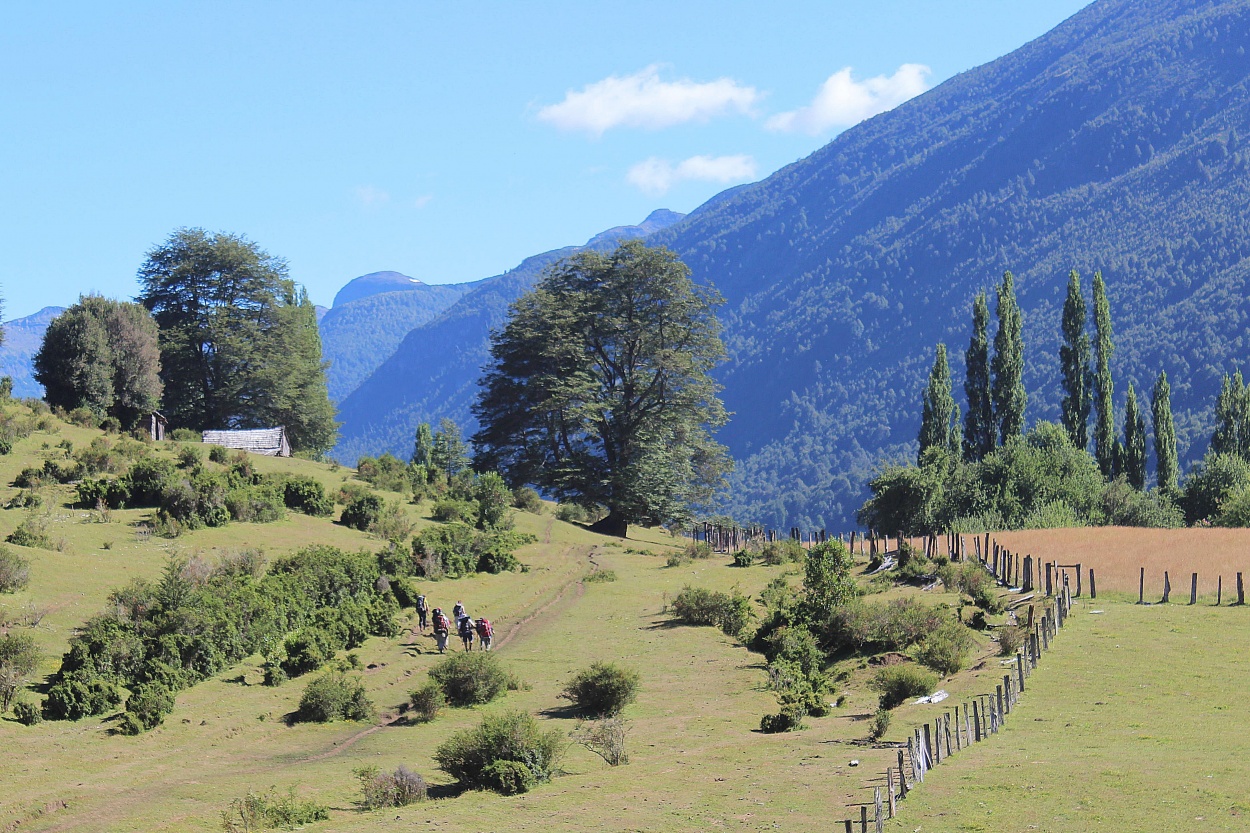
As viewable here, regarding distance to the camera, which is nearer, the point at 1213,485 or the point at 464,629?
the point at 464,629

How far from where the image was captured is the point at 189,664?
26.4 meters

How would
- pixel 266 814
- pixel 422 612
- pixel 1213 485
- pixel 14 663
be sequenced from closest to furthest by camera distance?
pixel 266 814
pixel 14 663
pixel 422 612
pixel 1213 485

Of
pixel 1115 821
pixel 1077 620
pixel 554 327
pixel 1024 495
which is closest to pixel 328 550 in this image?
pixel 1077 620

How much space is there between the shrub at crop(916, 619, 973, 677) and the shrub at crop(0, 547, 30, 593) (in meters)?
22.5

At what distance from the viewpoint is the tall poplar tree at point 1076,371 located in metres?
78.8

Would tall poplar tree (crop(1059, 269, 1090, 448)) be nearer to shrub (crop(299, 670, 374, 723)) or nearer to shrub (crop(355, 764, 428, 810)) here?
shrub (crop(299, 670, 374, 723))

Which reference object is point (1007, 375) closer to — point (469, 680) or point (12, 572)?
point (469, 680)

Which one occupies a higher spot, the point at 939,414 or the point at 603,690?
the point at 939,414

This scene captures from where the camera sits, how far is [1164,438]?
83062 millimetres

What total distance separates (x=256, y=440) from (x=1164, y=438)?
6326cm

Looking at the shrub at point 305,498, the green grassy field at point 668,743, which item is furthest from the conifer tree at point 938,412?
the shrub at point 305,498

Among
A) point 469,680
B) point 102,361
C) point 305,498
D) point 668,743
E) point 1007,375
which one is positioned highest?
point 102,361

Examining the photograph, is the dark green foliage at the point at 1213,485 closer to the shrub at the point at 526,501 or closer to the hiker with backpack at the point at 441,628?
the shrub at the point at 526,501

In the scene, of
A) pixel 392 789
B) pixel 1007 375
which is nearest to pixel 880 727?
pixel 392 789
